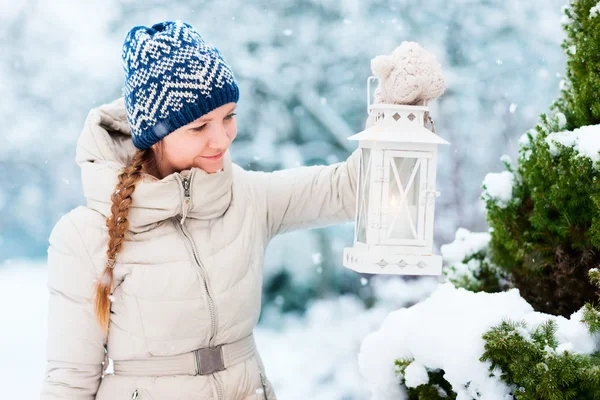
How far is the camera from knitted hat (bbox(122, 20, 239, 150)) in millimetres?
1633

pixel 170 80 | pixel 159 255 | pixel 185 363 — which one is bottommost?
pixel 185 363

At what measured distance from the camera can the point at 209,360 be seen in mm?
1736

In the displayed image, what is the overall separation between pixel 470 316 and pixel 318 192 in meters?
0.51

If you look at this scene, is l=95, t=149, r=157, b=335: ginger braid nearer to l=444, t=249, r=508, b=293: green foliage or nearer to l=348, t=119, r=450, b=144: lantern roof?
l=348, t=119, r=450, b=144: lantern roof

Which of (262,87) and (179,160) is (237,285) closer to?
(179,160)

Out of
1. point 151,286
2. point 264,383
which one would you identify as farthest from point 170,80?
point 264,383

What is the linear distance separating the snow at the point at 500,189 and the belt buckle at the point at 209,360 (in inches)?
32.3

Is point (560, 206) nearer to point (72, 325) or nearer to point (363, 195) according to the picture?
point (363, 195)

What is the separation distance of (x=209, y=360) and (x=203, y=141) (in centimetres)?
53

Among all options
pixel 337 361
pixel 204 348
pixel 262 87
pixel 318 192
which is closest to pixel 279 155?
pixel 262 87

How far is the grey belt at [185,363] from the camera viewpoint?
1.73m

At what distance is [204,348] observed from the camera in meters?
1.74

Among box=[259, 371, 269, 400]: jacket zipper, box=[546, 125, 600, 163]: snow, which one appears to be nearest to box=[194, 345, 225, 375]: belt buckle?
box=[259, 371, 269, 400]: jacket zipper

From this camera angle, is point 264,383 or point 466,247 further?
point 466,247
